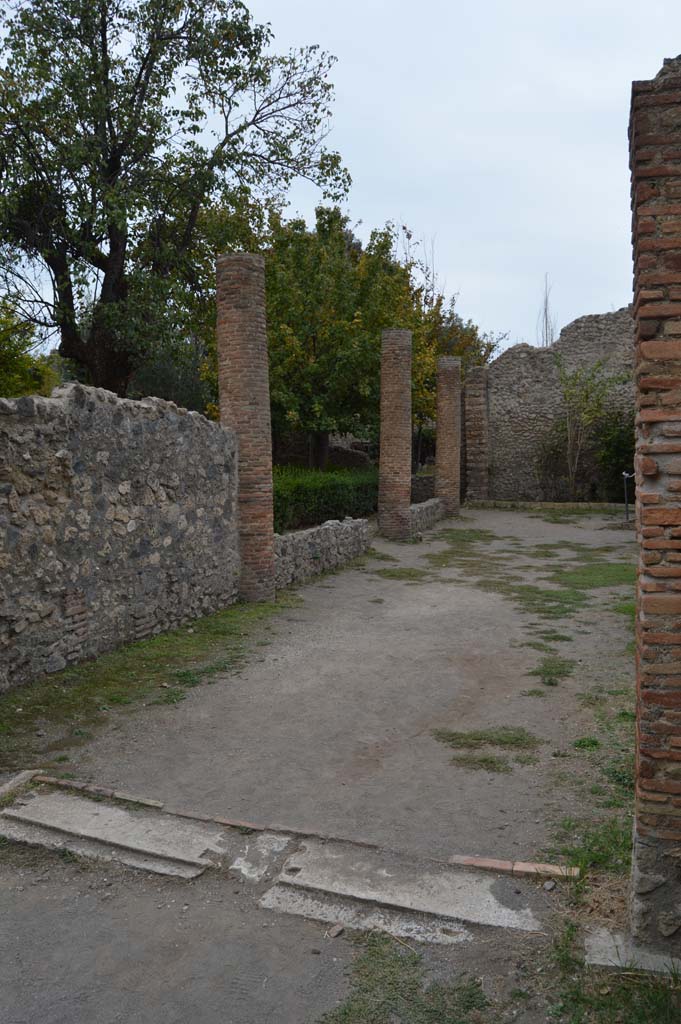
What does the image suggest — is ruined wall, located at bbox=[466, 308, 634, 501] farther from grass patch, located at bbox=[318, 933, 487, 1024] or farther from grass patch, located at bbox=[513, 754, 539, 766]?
grass patch, located at bbox=[318, 933, 487, 1024]

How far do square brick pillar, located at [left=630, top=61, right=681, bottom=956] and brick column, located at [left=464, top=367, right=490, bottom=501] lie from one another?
2308cm

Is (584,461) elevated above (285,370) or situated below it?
below

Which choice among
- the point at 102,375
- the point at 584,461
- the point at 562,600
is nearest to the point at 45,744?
the point at 562,600

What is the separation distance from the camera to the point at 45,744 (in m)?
5.36

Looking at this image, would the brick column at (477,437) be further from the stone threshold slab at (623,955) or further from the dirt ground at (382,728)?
the stone threshold slab at (623,955)

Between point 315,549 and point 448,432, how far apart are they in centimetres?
1087

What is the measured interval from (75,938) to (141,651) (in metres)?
4.51

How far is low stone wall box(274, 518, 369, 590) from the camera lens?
1136cm

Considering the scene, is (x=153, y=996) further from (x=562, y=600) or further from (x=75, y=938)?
(x=562, y=600)

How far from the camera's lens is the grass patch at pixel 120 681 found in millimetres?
5602

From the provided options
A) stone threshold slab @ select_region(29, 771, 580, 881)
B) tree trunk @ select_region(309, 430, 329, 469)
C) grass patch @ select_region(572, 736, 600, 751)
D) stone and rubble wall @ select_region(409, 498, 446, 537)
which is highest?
tree trunk @ select_region(309, 430, 329, 469)

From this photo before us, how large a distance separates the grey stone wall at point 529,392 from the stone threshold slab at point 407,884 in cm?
2283

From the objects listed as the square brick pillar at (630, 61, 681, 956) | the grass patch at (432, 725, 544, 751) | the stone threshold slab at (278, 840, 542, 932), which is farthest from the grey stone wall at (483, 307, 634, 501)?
the square brick pillar at (630, 61, 681, 956)

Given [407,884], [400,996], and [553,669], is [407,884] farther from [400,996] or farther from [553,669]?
[553,669]
